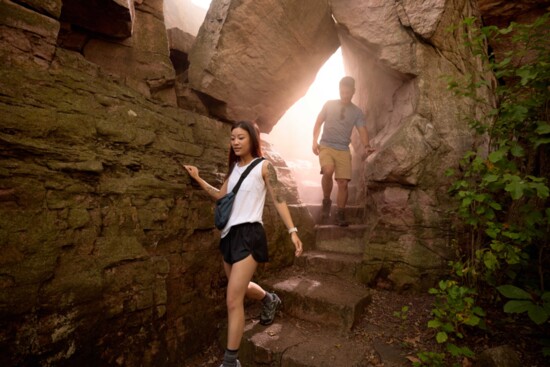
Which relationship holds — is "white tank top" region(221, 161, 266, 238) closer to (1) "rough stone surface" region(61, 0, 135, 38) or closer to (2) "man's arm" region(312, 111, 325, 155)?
(1) "rough stone surface" region(61, 0, 135, 38)

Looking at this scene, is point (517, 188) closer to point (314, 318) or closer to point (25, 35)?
point (314, 318)

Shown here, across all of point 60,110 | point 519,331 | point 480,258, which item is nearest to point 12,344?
point 60,110

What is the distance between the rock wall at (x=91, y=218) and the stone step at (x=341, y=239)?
6.70 feet

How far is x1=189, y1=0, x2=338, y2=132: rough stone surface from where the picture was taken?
149 inches

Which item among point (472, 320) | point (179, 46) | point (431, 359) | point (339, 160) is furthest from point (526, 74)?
point (179, 46)

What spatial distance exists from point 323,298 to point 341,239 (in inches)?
59.2

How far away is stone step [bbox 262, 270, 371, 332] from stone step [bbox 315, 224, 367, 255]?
72 cm

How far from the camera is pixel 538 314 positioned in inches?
73.8

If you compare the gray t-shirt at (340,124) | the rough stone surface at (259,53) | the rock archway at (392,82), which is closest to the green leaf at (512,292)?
the rock archway at (392,82)

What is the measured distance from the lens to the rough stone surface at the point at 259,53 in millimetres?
3787

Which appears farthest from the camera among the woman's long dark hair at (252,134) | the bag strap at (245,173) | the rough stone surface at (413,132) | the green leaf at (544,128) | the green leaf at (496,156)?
the rough stone surface at (413,132)

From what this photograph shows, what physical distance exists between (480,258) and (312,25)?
4.12 m

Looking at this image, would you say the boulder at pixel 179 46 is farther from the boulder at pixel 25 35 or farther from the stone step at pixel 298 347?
the stone step at pixel 298 347

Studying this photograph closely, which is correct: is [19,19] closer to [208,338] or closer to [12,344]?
[12,344]
